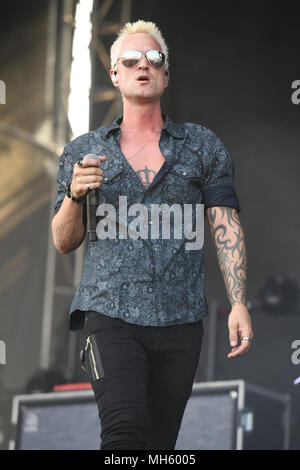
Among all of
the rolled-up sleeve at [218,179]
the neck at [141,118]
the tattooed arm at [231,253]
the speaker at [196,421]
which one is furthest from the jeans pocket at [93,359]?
the speaker at [196,421]

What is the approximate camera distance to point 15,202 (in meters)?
7.68

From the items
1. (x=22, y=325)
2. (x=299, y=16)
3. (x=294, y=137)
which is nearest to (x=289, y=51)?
(x=299, y=16)

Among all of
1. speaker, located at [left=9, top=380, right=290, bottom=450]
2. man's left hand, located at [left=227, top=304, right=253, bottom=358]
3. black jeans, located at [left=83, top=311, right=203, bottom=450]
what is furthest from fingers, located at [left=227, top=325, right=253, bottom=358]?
speaker, located at [left=9, top=380, right=290, bottom=450]

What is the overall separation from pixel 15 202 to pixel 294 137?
113 inches

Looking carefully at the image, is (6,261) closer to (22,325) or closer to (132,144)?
(22,325)

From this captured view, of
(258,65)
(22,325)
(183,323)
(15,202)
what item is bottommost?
(183,323)

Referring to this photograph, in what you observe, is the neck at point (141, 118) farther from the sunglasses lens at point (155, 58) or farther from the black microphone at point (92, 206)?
the black microphone at point (92, 206)

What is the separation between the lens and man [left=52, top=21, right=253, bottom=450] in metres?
2.42

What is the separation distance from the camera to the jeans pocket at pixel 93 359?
2451mm

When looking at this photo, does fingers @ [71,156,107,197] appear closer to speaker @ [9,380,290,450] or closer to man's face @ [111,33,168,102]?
man's face @ [111,33,168,102]

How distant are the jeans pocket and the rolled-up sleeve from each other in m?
0.65

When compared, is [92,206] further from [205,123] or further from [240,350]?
[205,123]

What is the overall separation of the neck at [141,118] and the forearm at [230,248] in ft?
1.23

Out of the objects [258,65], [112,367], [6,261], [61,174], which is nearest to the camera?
[112,367]
